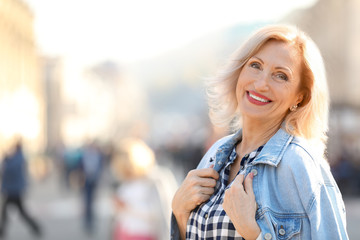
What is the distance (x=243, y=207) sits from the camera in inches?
87.0

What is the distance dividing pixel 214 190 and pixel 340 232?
1.89ft

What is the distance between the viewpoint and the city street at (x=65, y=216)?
11.8 meters

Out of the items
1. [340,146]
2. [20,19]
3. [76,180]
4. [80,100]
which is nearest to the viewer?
[340,146]

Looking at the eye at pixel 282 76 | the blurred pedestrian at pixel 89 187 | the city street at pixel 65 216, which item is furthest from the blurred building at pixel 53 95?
the eye at pixel 282 76

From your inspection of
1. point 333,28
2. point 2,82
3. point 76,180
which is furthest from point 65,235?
point 333,28

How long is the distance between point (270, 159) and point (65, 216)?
13.6 metres

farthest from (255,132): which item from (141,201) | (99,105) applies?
(99,105)

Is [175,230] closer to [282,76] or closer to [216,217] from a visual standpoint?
[216,217]

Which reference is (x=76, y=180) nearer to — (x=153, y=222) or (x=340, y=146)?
(x=340, y=146)

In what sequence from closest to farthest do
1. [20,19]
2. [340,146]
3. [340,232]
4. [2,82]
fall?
[340,232] < [340,146] < [2,82] < [20,19]

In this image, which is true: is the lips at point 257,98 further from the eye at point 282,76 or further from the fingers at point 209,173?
the fingers at point 209,173

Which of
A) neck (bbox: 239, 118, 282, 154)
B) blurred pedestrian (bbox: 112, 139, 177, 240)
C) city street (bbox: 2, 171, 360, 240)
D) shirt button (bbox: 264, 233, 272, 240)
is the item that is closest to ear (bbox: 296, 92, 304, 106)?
neck (bbox: 239, 118, 282, 154)

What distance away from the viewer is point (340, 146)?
A: 19.6 metres

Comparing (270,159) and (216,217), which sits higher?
(270,159)
